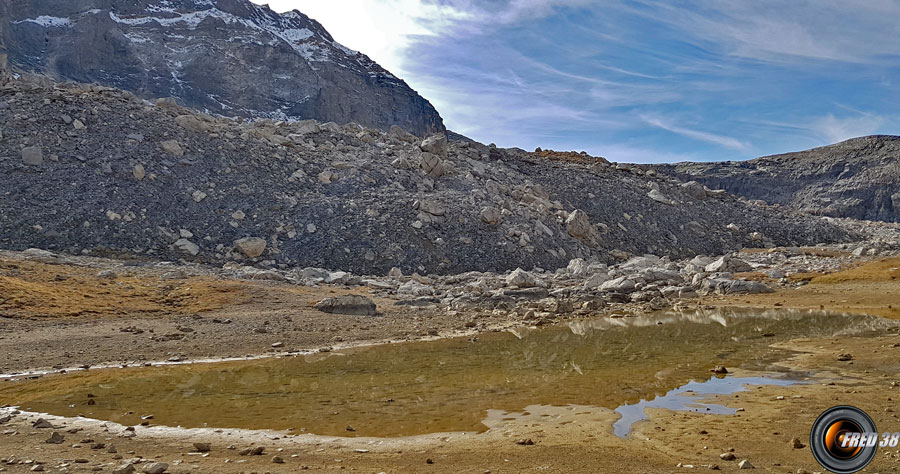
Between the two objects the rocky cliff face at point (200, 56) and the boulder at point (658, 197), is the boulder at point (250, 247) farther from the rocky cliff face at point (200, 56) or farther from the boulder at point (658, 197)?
the rocky cliff face at point (200, 56)

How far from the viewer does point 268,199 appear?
29375mm

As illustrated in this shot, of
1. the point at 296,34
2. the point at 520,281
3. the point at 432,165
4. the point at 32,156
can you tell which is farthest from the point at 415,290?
the point at 296,34

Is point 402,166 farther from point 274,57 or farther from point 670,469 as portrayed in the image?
point 274,57

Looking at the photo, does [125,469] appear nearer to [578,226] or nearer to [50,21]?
[578,226]

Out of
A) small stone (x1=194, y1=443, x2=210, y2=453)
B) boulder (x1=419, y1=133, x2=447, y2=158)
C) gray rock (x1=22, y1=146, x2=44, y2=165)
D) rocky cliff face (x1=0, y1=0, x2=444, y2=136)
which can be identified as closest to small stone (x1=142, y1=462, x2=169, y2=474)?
small stone (x1=194, y1=443, x2=210, y2=453)

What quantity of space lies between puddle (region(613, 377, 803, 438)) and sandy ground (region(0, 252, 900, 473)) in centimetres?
19

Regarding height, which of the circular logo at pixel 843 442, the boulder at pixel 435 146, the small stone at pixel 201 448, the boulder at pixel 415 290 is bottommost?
the small stone at pixel 201 448

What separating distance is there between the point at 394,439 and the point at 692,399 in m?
4.73

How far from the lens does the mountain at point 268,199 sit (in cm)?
2562

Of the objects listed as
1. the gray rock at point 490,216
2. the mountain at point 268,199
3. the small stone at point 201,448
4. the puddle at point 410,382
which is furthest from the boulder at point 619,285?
the small stone at point 201,448

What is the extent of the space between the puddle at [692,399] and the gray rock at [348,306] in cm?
1115

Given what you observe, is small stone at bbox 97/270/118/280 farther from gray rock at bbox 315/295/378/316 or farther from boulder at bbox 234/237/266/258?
gray rock at bbox 315/295/378/316

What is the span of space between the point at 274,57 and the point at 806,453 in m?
137

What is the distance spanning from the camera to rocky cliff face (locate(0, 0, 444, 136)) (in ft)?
346
